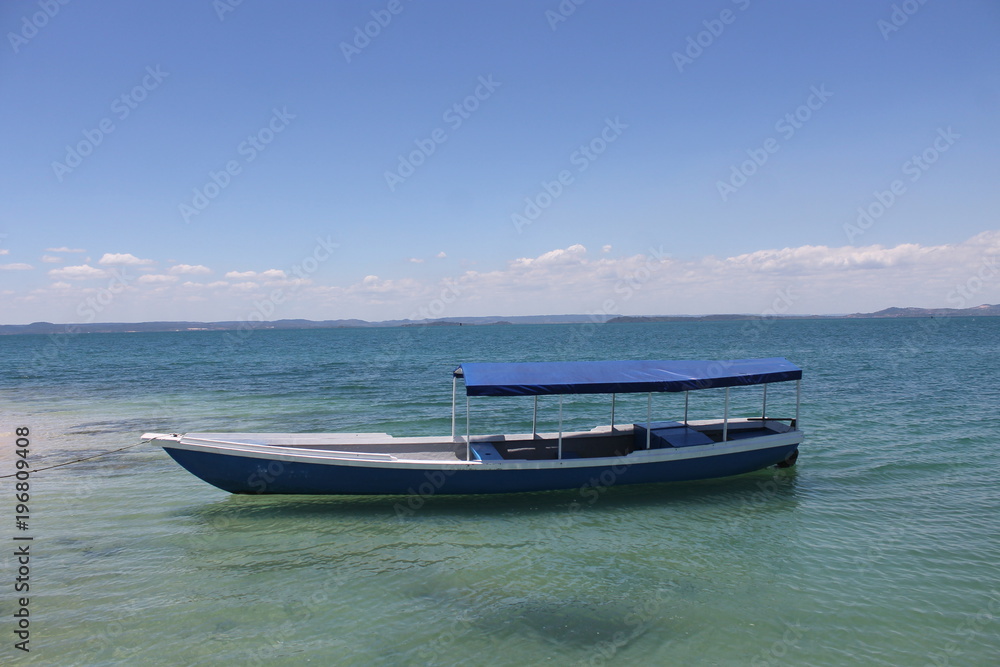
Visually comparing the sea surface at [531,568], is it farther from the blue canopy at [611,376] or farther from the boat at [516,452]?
the blue canopy at [611,376]

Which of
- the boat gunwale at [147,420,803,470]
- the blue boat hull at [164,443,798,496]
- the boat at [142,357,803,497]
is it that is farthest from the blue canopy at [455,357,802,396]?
the blue boat hull at [164,443,798,496]

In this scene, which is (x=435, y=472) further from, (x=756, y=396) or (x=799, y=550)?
(x=756, y=396)

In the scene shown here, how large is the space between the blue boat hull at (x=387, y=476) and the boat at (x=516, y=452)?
2 cm

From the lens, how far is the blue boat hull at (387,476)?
1140 cm

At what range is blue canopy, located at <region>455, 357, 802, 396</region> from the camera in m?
11.6

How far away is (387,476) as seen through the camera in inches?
456

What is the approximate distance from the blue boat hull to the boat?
0.07ft

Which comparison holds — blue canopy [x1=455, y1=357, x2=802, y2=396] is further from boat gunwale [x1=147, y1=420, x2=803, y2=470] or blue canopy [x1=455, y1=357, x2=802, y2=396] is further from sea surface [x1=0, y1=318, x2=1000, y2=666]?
sea surface [x1=0, y1=318, x2=1000, y2=666]

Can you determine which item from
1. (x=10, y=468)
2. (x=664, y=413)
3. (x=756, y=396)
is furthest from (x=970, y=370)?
(x=10, y=468)

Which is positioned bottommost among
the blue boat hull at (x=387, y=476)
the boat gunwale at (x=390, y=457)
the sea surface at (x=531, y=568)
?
the sea surface at (x=531, y=568)

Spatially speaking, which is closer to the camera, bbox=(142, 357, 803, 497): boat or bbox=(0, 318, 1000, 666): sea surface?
bbox=(0, 318, 1000, 666): sea surface

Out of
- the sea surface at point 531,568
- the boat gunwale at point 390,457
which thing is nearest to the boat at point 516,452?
the boat gunwale at point 390,457

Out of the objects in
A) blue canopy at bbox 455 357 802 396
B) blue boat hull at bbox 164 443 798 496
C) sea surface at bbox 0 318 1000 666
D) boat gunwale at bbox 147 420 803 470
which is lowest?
sea surface at bbox 0 318 1000 666

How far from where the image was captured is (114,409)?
25.9m
